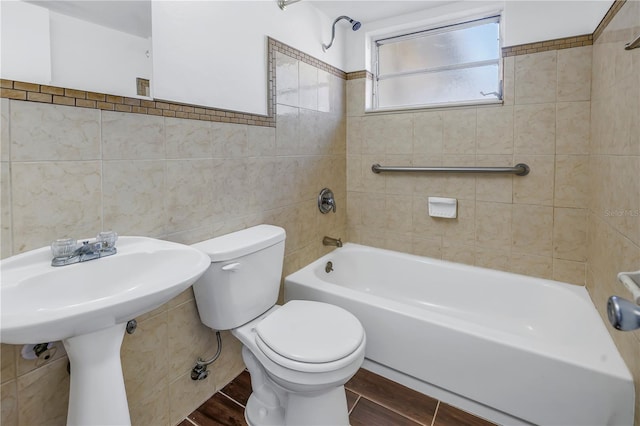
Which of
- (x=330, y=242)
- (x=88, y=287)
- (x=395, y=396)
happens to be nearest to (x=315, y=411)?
(x=395, y=396)

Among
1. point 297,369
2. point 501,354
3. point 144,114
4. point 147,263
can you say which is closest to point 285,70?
point 144,114

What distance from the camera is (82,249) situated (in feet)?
3.43

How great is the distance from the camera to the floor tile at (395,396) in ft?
5.07

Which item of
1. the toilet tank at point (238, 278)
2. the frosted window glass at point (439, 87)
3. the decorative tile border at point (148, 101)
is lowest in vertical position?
the toilet tank at point (238, 278)

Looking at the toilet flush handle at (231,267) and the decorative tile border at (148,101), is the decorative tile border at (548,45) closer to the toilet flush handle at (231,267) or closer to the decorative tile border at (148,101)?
the decorative tile border at (148,101)

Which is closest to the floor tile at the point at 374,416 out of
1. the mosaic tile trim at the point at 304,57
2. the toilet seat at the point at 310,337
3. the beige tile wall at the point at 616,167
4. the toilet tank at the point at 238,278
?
the toilet seat at the point at 310,337

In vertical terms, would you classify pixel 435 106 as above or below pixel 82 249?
above

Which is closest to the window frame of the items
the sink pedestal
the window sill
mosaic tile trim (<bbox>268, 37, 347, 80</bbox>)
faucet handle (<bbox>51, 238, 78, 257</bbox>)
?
the window sill

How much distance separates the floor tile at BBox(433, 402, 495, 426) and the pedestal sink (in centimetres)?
128

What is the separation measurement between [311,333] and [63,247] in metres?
0.92

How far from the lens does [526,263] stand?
6.76 ft

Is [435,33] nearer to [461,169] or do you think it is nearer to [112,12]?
[461,169]

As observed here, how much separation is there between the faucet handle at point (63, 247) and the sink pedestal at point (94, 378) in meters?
0.26

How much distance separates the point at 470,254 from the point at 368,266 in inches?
28.2
